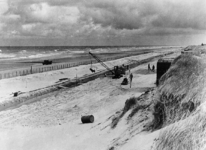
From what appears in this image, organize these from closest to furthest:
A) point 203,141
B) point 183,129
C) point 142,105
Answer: point 203,141, point 183,129, point 142,105

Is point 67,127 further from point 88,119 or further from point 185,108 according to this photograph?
point 185,108

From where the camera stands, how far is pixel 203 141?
12.8ft

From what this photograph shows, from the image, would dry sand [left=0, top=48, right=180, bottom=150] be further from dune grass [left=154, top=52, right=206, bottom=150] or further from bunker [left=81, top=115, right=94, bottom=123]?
dune grass [left=154, top=52, right=206, bottom=150]

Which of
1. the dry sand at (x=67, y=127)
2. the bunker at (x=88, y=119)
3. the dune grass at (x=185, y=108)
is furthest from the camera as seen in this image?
the bunker at (x=88, y=119)

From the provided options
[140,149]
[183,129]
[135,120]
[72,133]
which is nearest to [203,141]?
[183,129]

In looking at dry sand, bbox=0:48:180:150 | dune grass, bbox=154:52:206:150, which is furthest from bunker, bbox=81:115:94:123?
dune grass, bbox=154:52:206:150

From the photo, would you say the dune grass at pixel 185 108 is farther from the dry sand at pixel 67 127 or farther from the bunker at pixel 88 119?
the bunker at pixel 88 119

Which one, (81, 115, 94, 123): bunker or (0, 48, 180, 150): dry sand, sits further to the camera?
(81, 115, 94, 123): bunker

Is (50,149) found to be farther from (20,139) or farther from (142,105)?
(142,105)

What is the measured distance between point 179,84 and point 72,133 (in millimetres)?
6613

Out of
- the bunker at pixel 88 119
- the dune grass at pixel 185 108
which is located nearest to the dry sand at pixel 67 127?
the bunker at pixel 88 119

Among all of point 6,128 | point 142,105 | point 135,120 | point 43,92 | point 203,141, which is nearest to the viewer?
point 203,141

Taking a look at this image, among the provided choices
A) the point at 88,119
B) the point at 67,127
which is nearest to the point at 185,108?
the point at 88,119

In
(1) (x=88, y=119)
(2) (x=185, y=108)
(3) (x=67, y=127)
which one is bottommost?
(3) (x=67, y=127)
